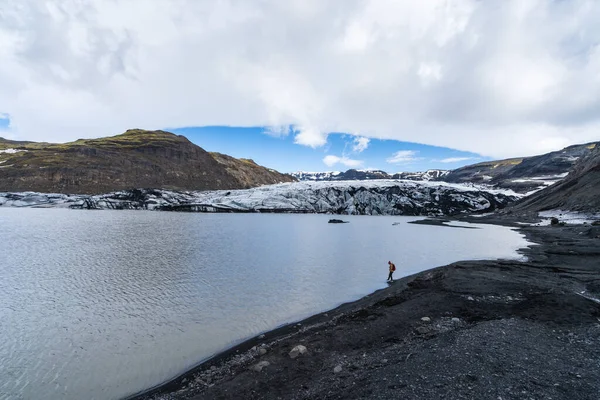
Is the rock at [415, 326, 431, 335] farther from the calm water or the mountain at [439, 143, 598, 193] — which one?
the mountain at [439, 143, 598, 193]

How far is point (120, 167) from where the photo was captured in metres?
125

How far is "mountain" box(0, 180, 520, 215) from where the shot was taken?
318 ft

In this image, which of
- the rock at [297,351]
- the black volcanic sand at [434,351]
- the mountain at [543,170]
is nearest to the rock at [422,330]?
the black volcanic sand at [434,351]

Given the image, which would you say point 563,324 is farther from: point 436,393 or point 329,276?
point 329,276

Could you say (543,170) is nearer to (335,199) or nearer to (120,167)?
(335,199)

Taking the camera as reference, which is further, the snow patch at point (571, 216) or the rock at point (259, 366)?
the snow patch at point (571, 216)

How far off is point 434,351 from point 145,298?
45.8 ft

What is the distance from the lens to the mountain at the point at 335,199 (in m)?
97.1

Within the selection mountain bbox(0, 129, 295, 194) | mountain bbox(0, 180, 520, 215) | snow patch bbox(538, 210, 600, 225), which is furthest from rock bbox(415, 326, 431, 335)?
mountain bbox(0, 129, 295, 194)

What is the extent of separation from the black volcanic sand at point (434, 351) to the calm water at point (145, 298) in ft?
5.37

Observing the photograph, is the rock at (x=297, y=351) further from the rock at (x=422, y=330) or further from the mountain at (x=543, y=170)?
the mountain at (x=543, y=170)

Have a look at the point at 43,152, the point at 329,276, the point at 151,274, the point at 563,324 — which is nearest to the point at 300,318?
the point at 329,276

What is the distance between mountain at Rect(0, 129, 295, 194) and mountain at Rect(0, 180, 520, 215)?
16925 mm

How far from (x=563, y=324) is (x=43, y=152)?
162 metres
